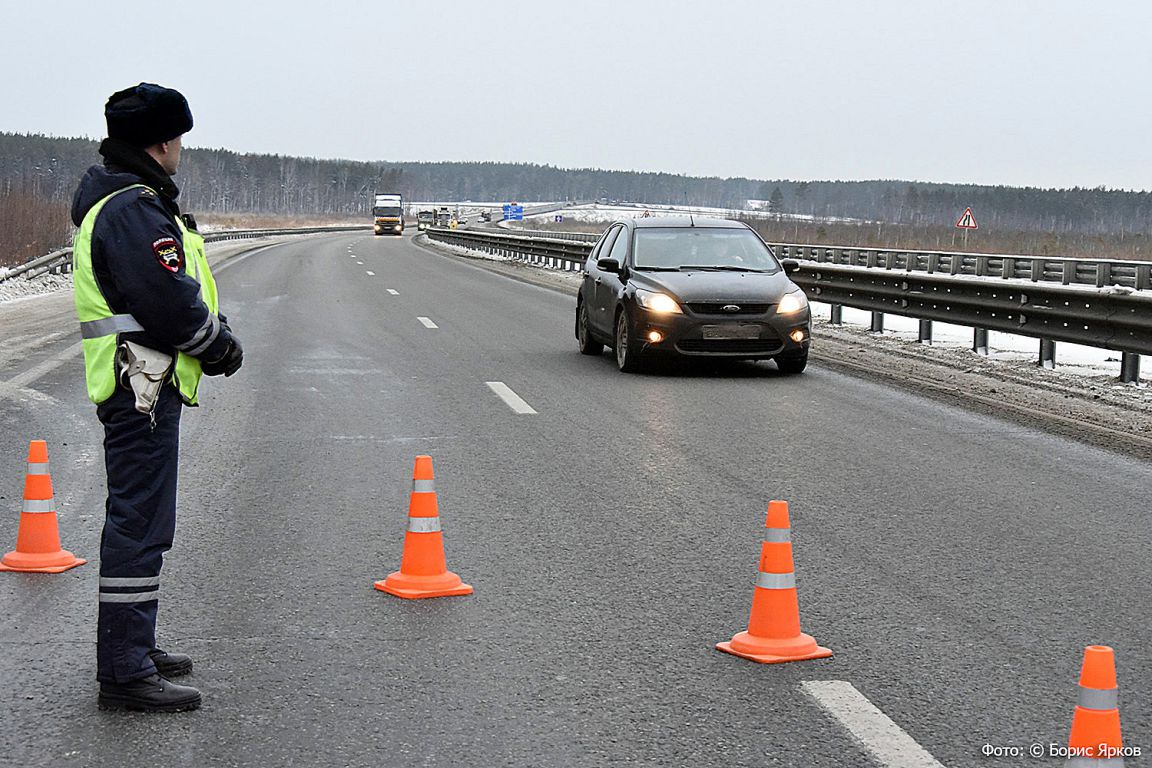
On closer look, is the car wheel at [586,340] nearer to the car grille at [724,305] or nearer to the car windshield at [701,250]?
the car windshield at [701,250]

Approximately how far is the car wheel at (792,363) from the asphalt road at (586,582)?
1658 millimetres

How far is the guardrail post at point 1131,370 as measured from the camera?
13539 mm

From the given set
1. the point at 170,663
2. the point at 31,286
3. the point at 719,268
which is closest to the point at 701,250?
the point at 719,268

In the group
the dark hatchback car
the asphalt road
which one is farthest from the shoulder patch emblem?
the dark hatchback car

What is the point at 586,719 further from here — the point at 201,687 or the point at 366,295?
the point at 366,295

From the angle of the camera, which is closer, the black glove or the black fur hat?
the black fur hat

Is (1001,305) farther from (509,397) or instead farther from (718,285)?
(509,397)

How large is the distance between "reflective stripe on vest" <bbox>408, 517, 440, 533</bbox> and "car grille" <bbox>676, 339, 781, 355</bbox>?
808 cm

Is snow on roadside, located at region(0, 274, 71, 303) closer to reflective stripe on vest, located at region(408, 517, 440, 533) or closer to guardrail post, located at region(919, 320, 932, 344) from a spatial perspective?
guardrail post, located at region(919, 320, 932, 344)

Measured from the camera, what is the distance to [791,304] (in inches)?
546

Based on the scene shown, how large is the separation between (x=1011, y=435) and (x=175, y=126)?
7.50 metres

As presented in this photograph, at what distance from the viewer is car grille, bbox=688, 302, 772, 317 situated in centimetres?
1376

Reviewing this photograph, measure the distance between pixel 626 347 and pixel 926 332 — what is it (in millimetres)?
5509

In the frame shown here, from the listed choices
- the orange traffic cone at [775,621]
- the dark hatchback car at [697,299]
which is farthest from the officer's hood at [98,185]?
the dark hatchback car at [697,299]
